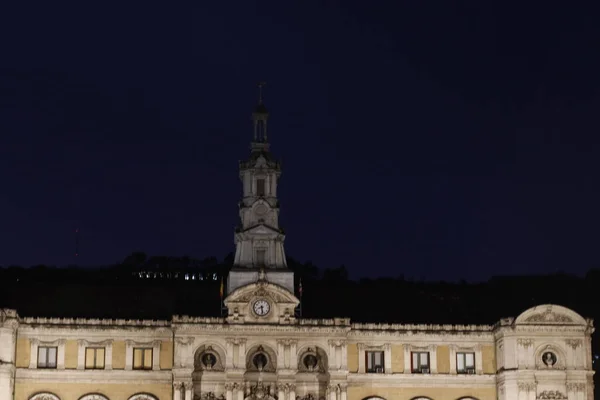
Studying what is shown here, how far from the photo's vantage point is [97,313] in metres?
92.6

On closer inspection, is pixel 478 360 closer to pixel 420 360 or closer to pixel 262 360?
pixel 420 360

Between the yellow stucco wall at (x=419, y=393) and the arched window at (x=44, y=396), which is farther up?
the yellow stucco wall at (x=419, y=393)

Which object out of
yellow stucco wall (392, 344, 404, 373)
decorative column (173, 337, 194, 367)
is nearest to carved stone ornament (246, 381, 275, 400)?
decorative column (173, 337, 194, 367)

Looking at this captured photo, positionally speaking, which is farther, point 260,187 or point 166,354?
point 260,187

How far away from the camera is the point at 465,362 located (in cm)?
9219

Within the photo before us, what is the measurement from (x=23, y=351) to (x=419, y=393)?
2782cm

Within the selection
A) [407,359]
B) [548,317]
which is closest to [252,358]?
[407,359]

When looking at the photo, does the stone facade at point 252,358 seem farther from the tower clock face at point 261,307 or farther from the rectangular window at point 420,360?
the rectangular window at point 420,360

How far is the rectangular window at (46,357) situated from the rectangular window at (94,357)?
218 centimetres

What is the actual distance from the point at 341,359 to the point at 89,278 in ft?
136

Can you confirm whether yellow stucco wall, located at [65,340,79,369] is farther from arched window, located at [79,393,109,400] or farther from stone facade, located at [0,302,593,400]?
arched window, located at [79,393,109,400]

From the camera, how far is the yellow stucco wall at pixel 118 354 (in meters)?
89.3

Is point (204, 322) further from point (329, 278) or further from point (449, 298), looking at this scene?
point (329, 278)

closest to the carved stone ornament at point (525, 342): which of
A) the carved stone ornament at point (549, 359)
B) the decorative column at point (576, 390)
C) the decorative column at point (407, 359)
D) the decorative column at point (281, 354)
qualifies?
the carved stone ornament at point (549, 359)
